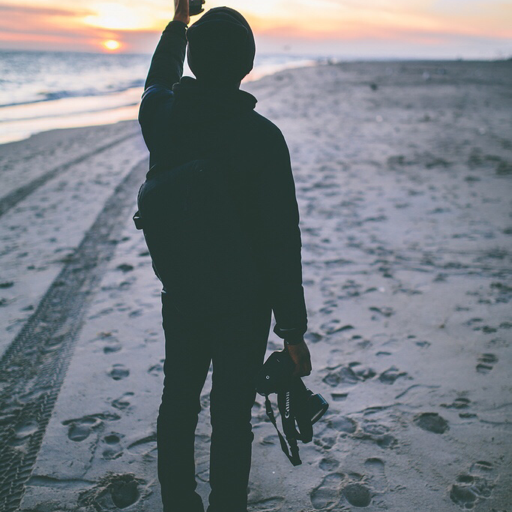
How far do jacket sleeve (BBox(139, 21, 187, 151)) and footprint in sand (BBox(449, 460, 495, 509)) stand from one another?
2239mm

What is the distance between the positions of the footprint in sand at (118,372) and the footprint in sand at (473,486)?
218 centimetres

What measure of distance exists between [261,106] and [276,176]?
51.6ft

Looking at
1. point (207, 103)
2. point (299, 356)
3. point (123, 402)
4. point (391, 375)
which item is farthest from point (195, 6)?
point (391, 375)

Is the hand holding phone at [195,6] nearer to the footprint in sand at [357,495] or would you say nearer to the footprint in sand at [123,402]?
the footprint in sand at [123,402]

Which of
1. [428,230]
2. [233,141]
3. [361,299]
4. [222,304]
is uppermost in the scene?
[233,141]

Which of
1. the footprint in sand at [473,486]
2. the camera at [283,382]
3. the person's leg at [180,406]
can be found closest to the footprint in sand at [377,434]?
the footprint in sand at [473,486]

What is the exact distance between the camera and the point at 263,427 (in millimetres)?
2482

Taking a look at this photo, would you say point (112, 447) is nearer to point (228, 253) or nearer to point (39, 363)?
point (39, 363)

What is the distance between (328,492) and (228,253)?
58.7 inches

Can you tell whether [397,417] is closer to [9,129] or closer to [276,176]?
[276,176]

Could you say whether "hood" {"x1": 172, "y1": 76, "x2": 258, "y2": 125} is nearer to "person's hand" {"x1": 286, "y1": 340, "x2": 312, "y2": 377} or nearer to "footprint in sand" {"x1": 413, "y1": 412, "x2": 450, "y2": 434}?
"person's hand" {"x1": 286, "y1": 340, "x2": 312, "y2": 377}

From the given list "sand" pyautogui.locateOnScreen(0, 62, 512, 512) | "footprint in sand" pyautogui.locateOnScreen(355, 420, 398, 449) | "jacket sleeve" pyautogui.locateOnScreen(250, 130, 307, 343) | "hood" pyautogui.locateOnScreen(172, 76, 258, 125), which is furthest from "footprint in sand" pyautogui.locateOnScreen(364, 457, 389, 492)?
"hood" pyautogui.locateOnScreen(172, 76, 258, 125)

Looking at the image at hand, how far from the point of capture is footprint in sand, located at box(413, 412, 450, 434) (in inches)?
94.2

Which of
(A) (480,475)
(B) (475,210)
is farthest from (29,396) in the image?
(B) (475,210)
